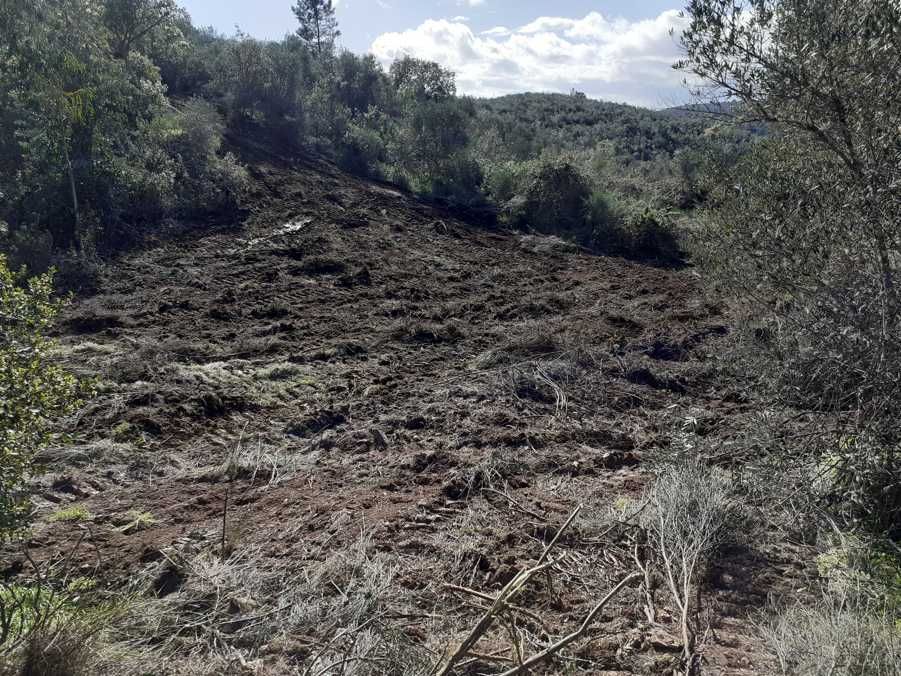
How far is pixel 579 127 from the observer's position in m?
31.3

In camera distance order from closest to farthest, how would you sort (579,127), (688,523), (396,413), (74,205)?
(688,523)
(396,413)
(74,205)
(579,127)

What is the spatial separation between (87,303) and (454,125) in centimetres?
1198

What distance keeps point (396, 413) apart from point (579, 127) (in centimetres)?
2856

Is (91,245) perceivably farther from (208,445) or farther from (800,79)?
(800,79)

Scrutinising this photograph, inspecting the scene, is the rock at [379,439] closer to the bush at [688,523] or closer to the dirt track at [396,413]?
the dirt track at [396,413]

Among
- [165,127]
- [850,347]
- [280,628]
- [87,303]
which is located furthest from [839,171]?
[165,127]

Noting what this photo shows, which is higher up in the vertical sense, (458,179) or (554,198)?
(458,179)

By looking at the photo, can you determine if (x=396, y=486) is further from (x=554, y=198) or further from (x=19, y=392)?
(x=554, y=198)

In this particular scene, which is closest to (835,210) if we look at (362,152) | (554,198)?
(554,198)

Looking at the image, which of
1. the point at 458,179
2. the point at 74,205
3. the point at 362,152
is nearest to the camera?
the point at 74,205

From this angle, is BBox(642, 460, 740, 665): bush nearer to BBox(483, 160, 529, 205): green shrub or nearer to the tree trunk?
the tree trunk

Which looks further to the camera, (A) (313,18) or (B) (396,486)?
(A) (313,18)

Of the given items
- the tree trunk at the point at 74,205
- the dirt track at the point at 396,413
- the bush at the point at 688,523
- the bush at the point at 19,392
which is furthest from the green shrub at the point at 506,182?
the bush at the point at 19,392

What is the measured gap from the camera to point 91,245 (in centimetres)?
1020
